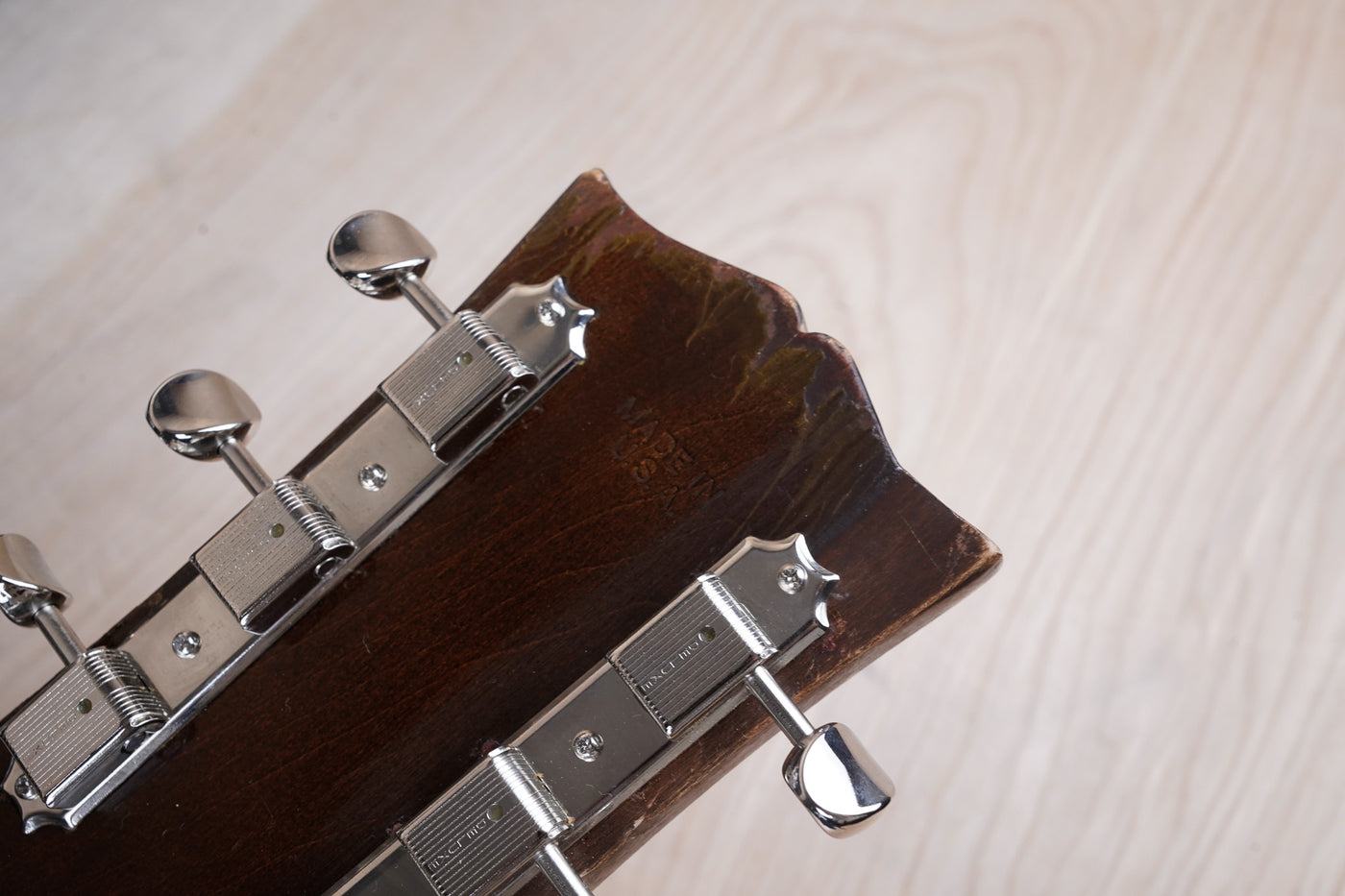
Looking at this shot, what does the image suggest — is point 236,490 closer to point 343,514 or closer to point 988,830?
point 343,514

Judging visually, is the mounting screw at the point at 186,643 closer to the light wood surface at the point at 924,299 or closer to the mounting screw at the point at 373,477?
the mounting screw at the point at 373,477

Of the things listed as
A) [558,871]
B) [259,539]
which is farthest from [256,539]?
[558,871]

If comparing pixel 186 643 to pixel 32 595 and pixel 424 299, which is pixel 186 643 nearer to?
pixel 32 595

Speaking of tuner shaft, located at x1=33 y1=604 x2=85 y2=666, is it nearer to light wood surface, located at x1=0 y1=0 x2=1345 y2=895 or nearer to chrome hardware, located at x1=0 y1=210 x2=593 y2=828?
chrome hardware, located at x1=0 y1=210 x2=593 y2=828

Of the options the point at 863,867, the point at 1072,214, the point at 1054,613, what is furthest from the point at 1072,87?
the point at 863,867

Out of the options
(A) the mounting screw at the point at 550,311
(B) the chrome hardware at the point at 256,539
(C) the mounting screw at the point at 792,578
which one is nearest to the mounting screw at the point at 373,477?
(B) the chrome hardware at the point at 256,539
